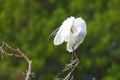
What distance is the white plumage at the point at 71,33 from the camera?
3279 millimetres

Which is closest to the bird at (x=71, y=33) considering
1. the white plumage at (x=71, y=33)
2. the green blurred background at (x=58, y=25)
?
the white plumage at (x=71, y=33)

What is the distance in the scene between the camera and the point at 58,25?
16.7 meters

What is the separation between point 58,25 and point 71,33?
13.3 metres

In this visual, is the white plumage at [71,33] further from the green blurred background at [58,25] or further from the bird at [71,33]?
the green blurred background at [58,25]

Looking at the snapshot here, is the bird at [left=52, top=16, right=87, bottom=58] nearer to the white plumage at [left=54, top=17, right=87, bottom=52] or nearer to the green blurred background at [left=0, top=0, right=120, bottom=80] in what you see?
the white plumage at [left=54, top=17, right=87, bottom=52]

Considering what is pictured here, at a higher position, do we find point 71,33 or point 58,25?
point 71,33

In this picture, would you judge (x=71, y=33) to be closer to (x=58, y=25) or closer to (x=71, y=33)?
(x=71, y=33)

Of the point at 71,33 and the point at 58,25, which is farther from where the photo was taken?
the point at 58,25

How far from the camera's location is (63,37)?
10.8ft

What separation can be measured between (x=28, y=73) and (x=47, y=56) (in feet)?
46.0

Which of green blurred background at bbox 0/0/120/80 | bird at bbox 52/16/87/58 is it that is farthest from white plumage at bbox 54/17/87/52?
green blurred background at bbox 0/0/120/80

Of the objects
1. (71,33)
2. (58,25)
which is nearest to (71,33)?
(71,33)

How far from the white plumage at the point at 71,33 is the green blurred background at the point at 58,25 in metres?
11.5

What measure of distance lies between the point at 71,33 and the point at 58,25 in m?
13.3
